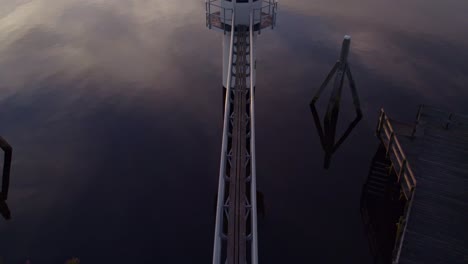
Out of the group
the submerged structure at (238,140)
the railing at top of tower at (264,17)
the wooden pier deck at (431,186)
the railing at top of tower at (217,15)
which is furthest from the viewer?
the railing at top of tower at (264,17)

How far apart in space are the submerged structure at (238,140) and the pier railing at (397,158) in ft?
31.7

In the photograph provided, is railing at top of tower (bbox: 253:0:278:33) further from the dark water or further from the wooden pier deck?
the wooden pier deck

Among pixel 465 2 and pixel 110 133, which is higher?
pixel 465 2

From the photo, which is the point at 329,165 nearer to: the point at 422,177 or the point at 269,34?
the point at 422,177

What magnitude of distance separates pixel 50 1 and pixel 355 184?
63122mm

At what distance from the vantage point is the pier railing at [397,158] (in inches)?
750

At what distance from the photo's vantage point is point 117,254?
19953 mm

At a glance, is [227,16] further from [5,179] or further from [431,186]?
[5,179]

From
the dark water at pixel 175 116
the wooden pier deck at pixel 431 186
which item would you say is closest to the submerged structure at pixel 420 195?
the wooden pier deck at pixel 431 186

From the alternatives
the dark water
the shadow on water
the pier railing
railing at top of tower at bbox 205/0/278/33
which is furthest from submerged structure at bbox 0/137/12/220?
the pier railing

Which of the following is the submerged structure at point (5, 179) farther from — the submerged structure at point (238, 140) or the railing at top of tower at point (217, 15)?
the railing at top of tower at point (217, 15)

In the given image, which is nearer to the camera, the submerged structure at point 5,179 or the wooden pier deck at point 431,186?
the wooden pier deck at point 431,186

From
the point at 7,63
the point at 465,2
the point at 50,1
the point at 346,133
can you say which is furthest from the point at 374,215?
the point at 50,1

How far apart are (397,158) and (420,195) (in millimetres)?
3313
